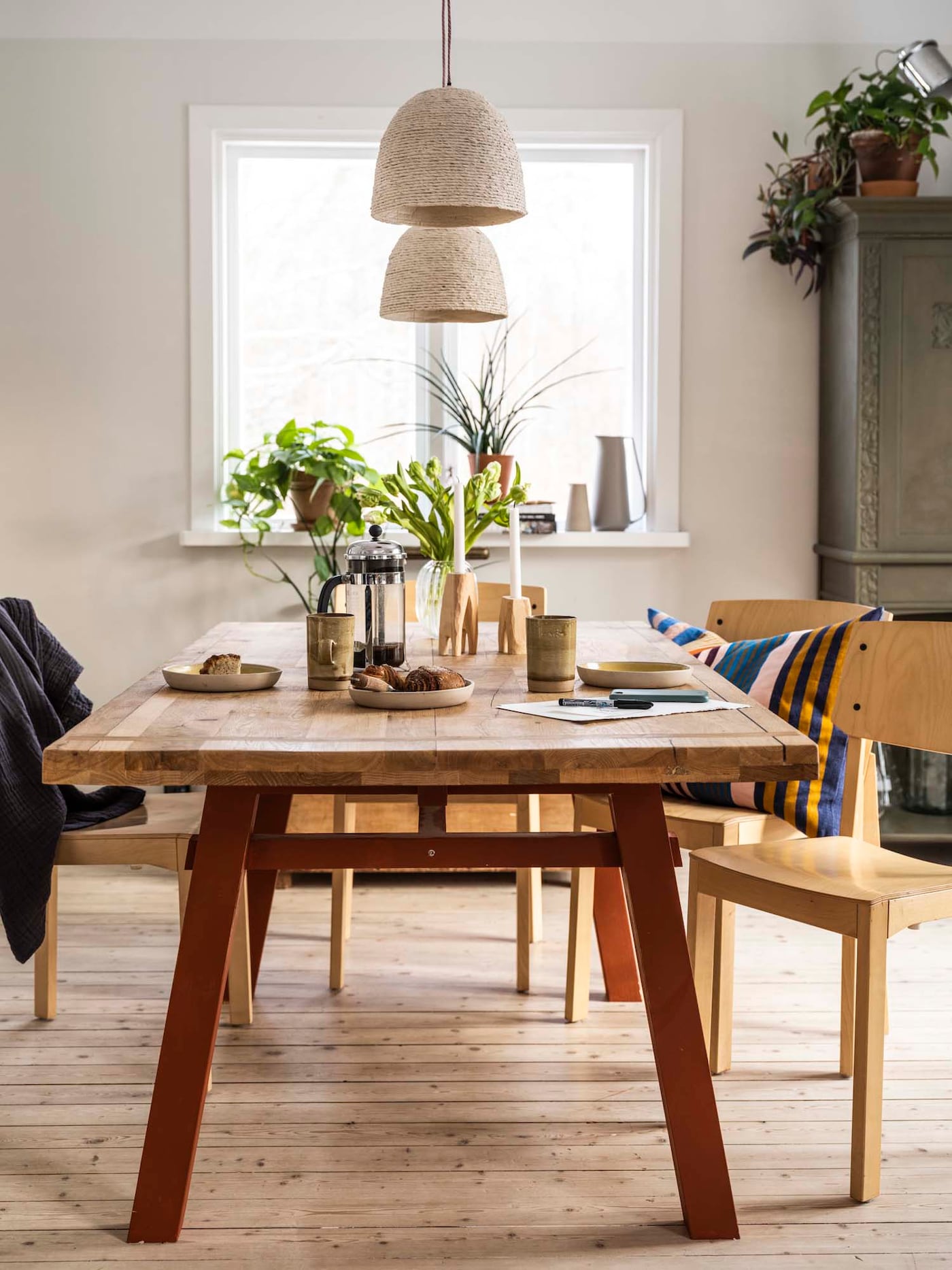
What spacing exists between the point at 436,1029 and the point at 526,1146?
19.8 inches

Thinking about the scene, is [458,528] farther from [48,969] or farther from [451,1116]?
[48,969]

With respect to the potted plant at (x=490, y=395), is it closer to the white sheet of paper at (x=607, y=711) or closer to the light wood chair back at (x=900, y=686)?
the light wood chair back at (x=900, y=686)

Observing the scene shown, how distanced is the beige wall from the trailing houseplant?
0.09m

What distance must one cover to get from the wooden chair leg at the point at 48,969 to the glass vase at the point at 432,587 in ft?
2.99

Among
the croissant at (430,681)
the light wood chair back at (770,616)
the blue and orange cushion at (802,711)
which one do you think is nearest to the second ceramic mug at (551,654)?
the croissant at (430,681)

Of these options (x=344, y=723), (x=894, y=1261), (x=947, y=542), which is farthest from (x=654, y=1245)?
(x=947, y=542)

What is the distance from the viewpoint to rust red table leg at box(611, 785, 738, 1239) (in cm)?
178

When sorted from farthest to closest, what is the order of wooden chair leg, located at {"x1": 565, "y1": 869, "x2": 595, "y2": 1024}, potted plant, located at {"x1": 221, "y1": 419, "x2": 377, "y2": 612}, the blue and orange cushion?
potted plant, located at {"x1": 221, "y1": 419, "x2": 377, "y2": 612} < wooden chair leg, located at {"x1": 565, "y1": 869, "x2": 595, "y2": 1024} < the blue and orange cushion

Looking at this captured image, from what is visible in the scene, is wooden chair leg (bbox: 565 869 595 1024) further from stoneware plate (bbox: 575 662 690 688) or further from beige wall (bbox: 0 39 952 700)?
beige wall (bbox: 0 39 952 700)

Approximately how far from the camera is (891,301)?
11.6 feet

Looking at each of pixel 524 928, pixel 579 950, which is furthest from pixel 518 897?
pixel 579 950

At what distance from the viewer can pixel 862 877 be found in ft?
6.57

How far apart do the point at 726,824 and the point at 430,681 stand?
28.9 inches

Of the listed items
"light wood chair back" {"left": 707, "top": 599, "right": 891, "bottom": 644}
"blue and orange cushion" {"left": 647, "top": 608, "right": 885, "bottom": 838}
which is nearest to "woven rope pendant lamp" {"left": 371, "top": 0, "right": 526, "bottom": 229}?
"blue and orange cushion" {"left": 647, "top": 608, "right": 885, "bottom": 838}
